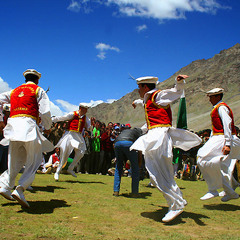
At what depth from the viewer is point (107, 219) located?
178 inches

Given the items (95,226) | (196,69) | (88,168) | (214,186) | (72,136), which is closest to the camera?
(95,226)

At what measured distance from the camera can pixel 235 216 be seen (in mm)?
5312

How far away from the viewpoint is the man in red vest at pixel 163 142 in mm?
4645

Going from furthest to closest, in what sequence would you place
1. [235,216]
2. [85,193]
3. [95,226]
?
[85,193] < [235,216] < [95,226]

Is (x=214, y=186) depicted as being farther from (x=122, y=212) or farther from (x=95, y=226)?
(x=95, y=226)

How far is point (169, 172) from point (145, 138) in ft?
2.28

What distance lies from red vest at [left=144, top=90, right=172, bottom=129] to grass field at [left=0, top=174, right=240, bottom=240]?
154 cm

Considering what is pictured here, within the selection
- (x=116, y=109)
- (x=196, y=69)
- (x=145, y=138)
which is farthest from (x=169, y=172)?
(x=196, y=69)

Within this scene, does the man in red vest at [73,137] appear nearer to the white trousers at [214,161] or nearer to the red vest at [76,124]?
the red vest at [76,124]

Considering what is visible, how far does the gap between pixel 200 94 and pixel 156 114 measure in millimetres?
108885

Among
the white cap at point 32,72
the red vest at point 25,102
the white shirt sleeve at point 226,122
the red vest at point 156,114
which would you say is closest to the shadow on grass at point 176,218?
the red vest at point 156,114

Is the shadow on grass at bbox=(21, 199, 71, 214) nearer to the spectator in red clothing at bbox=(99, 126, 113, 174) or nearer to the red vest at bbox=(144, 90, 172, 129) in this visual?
the red vest at bbox=(144, 90, 172, 129)

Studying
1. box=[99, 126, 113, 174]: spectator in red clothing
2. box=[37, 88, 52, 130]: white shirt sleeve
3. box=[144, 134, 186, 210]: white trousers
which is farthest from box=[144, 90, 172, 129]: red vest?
box=[99, 126, 113, 174]: spectator in red clothing

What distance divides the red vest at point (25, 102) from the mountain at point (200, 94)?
73.5m
